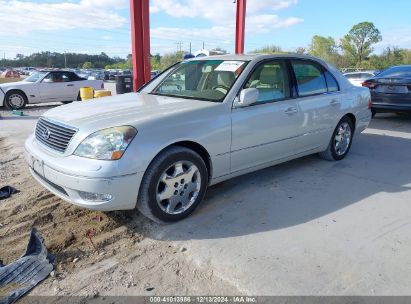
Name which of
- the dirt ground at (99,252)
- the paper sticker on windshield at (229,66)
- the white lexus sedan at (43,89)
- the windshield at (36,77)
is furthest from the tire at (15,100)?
the paper sticker on windshield at (229,66)

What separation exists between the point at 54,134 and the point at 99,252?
3.93ft

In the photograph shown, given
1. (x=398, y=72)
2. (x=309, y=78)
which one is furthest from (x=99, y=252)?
(x=398, y=72)

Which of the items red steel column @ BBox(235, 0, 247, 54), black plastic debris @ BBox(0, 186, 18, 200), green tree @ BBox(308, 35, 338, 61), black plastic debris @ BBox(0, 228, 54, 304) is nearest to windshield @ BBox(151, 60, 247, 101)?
black plastic debris @ BBox(0, 186, 18, 200)

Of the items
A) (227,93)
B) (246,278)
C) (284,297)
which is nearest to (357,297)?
(284,297)

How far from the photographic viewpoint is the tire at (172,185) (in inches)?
133

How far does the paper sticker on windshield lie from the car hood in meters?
0.63

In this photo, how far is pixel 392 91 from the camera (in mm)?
8867

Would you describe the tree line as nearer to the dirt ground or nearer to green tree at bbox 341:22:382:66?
green tree at bbox 341:22:382:66

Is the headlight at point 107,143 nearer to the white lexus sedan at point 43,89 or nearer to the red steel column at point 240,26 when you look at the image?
the red steel column at point 240,26

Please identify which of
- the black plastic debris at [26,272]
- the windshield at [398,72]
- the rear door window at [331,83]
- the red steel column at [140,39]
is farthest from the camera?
the windshield at [398,72]

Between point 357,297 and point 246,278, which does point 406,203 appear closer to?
point 357,297

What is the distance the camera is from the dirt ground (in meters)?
2.74

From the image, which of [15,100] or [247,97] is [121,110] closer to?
[247,97]

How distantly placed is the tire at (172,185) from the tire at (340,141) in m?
2.64
